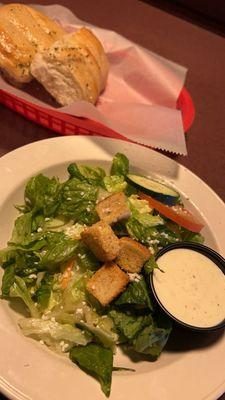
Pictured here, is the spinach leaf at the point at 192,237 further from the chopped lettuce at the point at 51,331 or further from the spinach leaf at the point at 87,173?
the chopped lettuce at the point at 51,331

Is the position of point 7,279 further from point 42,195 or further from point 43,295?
point 42,195

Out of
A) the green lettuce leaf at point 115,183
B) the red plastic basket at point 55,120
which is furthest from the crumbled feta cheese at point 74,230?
the red plastic basket at point 55,120

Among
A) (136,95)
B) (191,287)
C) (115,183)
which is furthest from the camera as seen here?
(136,95)

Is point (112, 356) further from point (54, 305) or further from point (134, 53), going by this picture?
point (134, 53)

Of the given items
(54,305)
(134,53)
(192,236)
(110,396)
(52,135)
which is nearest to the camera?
(110,396)

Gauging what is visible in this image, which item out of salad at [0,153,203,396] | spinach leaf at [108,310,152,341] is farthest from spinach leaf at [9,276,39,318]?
spinach leaf at [108,310,152,341]

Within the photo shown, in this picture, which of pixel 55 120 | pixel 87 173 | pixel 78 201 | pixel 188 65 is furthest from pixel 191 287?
pixel 188 65

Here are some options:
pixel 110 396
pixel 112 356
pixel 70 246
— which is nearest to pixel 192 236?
pixel 70 246
